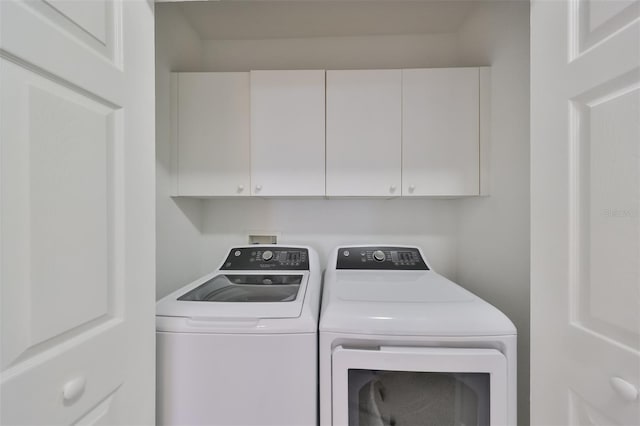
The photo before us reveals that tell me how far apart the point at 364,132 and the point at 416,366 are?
114 cm

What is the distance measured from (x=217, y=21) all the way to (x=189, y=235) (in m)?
1.31

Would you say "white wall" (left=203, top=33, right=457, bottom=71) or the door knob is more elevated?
"white wall" (left=203, top=33, right=457, bottom=71)

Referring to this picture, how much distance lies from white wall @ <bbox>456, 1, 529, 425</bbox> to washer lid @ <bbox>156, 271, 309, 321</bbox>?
0.99 meters

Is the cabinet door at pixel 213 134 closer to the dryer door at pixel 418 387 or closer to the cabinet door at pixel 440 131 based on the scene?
the cabinet door at pixel 440 131

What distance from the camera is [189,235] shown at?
5.74ft

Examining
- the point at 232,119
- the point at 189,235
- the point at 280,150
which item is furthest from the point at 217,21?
the point at 189,235

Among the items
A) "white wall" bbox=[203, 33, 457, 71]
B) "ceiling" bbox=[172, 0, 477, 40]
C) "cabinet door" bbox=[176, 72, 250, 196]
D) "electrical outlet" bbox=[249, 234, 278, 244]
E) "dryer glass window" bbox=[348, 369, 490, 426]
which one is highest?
"ceiling" bbox=[172, 0, 477, 40]

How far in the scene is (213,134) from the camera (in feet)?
5.18

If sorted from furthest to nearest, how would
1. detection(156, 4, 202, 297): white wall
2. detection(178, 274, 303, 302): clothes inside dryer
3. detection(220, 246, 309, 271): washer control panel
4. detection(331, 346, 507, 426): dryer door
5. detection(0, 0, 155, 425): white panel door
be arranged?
detection(220, 246, 309, 271): washer control panel, detection(156, 4, 202, 297): white wall, detection(178, 274, 303, 302): clothes inside dryer, detection(331, 346, 507, 426): dryer door, detection(0, 0, 155, 425): white panel door

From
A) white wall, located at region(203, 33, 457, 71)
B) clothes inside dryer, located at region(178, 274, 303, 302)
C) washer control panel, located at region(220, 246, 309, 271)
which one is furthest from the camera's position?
white wall, located at region(203, 33, 457, 71)
